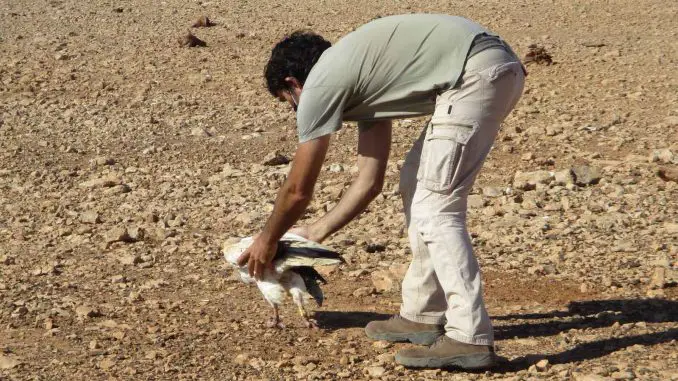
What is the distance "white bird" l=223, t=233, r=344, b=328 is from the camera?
4887 millimetres

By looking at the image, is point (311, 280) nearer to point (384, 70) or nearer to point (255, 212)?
point (384, 70)

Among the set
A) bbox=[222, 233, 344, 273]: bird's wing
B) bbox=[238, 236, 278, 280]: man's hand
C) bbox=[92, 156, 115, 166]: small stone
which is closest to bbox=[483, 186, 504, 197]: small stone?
bbox=[222, 233, 344, 273]: bird's wing

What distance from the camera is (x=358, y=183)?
4996mm

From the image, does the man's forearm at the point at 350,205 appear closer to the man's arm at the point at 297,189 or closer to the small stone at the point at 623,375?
the man's arm at the point at 297,189

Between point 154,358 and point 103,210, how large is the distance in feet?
9.58

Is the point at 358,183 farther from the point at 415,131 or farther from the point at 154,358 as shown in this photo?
the point at 415,131

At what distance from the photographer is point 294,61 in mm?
4430

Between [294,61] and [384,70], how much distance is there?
0.34m

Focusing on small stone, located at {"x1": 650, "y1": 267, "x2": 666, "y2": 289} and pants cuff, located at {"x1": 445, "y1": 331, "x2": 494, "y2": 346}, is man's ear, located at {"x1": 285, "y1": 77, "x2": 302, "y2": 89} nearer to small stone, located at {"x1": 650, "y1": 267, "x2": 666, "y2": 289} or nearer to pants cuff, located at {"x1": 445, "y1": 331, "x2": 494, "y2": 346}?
pants cuff, located at {"x1": 445, "y1": 331, "x2": 494, "y2": 346}

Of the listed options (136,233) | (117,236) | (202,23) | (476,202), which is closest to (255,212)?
(136,233)

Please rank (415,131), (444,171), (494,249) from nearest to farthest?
(444,171)
(494,249)
(415,131)

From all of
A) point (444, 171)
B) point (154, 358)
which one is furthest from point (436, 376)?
point (154, 358)

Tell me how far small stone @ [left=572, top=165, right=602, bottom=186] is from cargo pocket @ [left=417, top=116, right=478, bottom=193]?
348cm

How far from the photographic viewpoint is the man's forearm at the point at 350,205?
4.99 m
